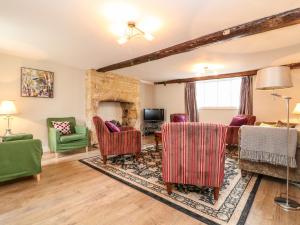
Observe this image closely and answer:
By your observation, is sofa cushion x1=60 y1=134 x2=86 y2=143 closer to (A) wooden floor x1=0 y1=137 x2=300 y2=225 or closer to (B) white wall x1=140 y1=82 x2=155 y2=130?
(A) wooden floor x1=0 y1=137 x2=300 y2=225

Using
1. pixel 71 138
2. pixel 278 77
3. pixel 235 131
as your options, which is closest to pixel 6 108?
pixel 71 138

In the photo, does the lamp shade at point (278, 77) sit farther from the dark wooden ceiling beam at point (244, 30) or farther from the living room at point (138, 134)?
the dark wooden ceiling beam at point (244, 30)

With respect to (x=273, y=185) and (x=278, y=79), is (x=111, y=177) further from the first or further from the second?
(x=278, y=79)

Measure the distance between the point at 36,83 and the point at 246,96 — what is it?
5.91m

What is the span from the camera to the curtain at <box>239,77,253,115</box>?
5.43m

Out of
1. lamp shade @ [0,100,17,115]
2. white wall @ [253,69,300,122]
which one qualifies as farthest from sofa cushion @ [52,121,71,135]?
white wall @ [253,69,300,122]

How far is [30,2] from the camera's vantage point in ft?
6.67

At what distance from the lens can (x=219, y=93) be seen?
6203 mm

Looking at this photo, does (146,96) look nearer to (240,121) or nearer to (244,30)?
(240,121)

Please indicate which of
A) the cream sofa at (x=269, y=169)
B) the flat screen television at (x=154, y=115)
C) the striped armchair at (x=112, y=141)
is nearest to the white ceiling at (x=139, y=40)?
the striped armchair at (x=112, y=141)

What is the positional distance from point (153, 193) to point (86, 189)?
3.07 ft

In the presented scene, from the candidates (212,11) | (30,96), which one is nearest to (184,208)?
(212,11)

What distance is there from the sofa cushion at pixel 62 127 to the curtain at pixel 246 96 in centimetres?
510

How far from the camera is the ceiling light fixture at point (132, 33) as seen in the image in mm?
2535
